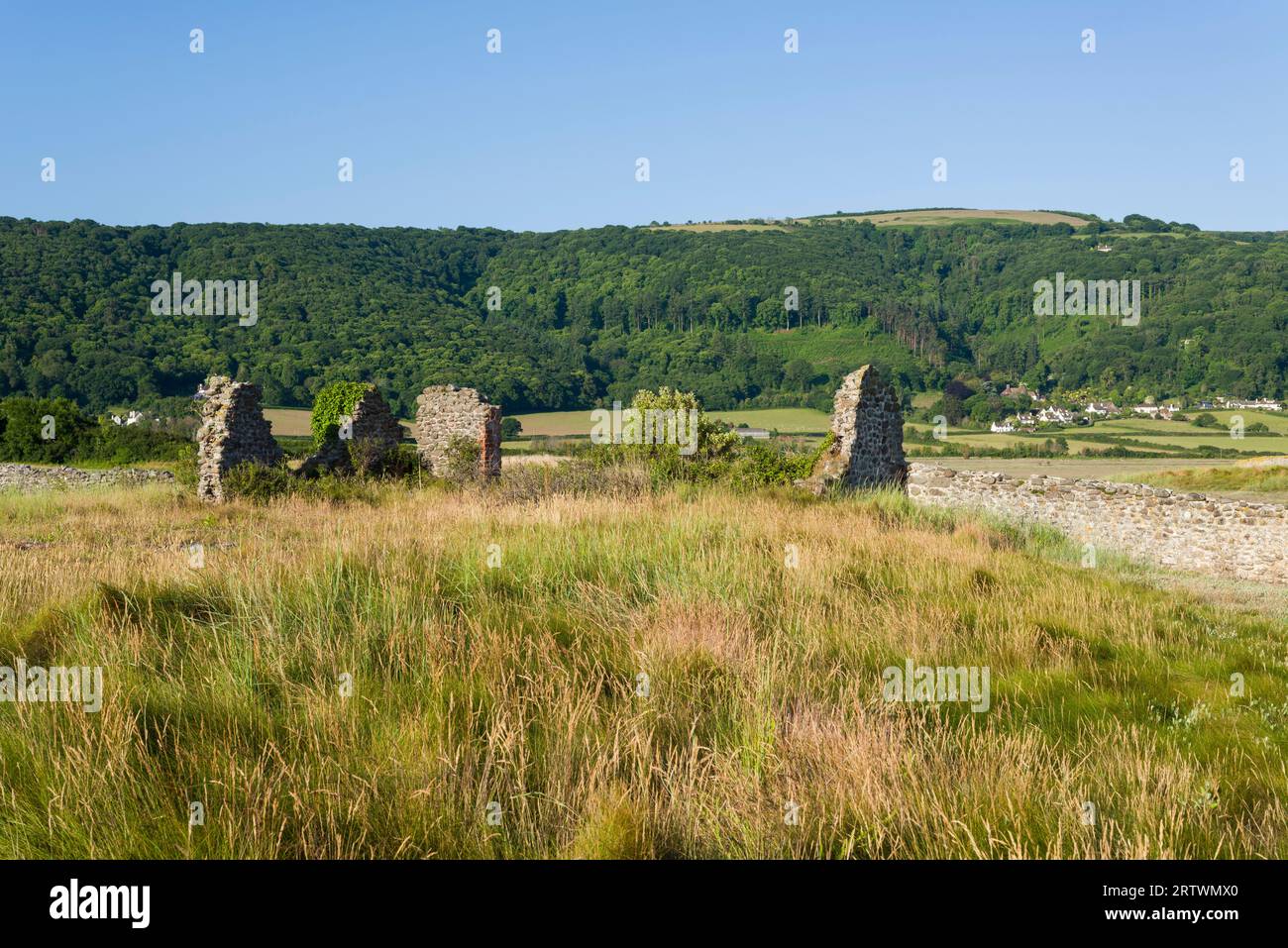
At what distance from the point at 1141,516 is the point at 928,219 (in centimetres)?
13735

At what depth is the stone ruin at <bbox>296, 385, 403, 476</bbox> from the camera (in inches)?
867

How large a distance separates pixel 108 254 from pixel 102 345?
3012cm

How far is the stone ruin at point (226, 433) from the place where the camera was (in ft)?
64.8

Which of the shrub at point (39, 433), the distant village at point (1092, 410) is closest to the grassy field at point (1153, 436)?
the distant village at point (1092, 410)

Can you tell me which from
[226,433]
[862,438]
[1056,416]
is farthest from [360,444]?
[1056,416]

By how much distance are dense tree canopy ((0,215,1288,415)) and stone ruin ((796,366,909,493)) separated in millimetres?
39176

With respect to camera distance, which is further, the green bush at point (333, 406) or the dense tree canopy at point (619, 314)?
the dense tree canopy at point (619, 314)

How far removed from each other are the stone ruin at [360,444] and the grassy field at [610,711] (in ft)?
44.7

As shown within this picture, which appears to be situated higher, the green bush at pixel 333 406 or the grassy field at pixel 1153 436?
the green bush at pixel 333 406

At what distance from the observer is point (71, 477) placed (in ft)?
87.8

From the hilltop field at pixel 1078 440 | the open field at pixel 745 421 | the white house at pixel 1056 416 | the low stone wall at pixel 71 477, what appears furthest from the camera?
the white house at pixel 1056 416

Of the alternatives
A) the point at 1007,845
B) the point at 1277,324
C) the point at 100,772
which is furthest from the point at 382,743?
the point at 1277,324

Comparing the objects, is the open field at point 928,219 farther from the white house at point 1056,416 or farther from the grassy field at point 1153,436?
the grassy field at point 1153,436

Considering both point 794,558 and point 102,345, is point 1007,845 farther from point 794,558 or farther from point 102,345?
point 102,345
